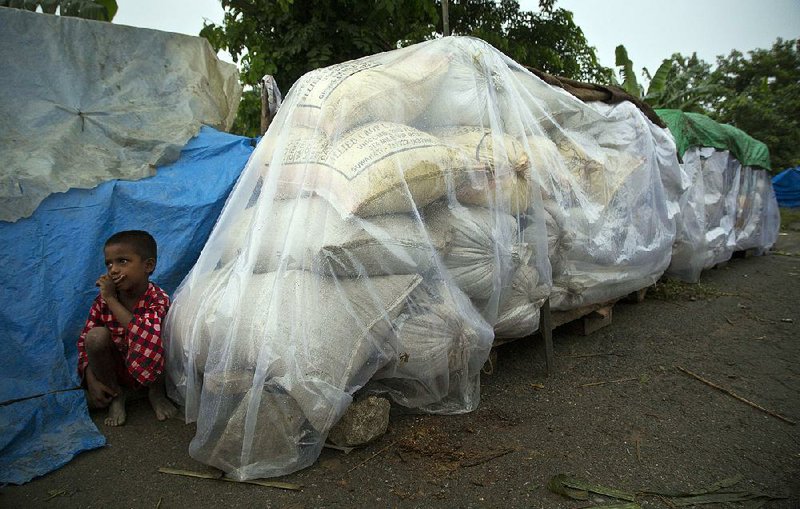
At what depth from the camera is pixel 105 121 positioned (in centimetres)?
258

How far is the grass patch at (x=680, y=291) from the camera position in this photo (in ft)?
12.6

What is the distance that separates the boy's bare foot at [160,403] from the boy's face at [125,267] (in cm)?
41

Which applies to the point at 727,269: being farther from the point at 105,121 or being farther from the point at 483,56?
the point at 105,121

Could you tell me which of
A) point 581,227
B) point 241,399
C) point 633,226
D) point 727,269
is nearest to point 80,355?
point 241,399

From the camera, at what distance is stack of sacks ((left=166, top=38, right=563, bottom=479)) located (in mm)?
1561

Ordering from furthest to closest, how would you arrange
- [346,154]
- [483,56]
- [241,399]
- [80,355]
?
[483,56], [80,355], [346,154], [241,399]

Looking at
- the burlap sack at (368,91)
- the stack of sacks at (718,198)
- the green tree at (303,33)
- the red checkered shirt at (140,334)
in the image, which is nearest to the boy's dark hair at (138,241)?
the red checkered shirt at (140,334)

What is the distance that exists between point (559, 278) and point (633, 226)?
0.70 meters

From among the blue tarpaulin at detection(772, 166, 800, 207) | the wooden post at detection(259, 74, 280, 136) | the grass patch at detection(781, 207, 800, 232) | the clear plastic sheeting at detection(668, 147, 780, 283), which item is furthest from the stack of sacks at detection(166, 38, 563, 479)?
the blue tarpaulin at detection(772, 166, 800, 207)

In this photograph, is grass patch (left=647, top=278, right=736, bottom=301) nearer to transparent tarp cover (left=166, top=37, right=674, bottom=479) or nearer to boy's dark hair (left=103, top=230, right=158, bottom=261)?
transparent tarp cover (left=166, top=37, right=674, bottom=479)

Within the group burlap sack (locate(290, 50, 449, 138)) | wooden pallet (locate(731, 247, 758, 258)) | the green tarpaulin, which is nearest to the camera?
burlap sack (locate(290, 50, 449, 138))

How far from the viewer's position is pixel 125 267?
1.99 metres

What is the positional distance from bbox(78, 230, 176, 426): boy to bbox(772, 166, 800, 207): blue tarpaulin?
41.4ft

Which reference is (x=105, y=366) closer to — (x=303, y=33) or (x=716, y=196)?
(x=303, y=33)
